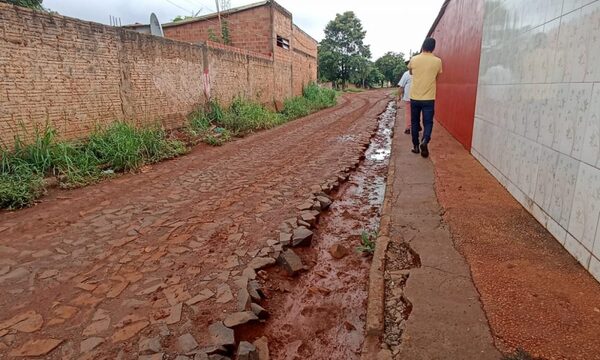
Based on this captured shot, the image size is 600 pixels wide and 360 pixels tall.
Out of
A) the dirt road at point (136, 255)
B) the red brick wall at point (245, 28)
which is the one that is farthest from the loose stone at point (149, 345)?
the red brick wall at point (245, 28)

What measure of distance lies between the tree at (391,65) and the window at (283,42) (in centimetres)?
3631

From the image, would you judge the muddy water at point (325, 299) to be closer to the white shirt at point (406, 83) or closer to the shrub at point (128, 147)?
the shrub at point (128, 147)

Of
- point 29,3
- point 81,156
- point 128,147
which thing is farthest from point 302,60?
point 81,156

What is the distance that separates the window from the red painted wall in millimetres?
7047

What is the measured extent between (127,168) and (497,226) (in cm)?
516

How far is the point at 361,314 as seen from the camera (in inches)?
90.7

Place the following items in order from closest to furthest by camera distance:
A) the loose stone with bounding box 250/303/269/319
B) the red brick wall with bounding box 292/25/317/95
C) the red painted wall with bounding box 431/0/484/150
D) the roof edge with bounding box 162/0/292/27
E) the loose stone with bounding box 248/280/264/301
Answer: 1. the loose stone with bounding box 250/303/269/319
2. the loose stone with bounding box 248/280/264/301
3. the red painted wall with bounding box 431/0/484/150
4. the roof edge with bounding box 162/0/292/27
5. the red brick wall with bounding box 292/25/317/95

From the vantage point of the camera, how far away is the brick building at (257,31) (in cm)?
1356

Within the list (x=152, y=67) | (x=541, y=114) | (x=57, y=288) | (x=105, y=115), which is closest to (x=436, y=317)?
(x=541, y=114)

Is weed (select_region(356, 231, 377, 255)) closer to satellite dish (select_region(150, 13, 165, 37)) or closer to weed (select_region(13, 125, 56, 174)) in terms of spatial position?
weed (select_region(13, 125, 56, 174))

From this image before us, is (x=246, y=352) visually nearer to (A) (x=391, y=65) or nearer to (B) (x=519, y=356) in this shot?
(B) (x=519, y=356)

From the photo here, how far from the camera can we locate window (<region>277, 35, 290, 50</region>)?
14470 mm

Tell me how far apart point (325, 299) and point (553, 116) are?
88.3 inches

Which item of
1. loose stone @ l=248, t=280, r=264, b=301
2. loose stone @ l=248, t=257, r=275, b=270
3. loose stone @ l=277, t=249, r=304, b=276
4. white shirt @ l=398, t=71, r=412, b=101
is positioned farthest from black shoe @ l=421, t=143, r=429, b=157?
loose stone @ l=248, t=280, r=264, b=301
